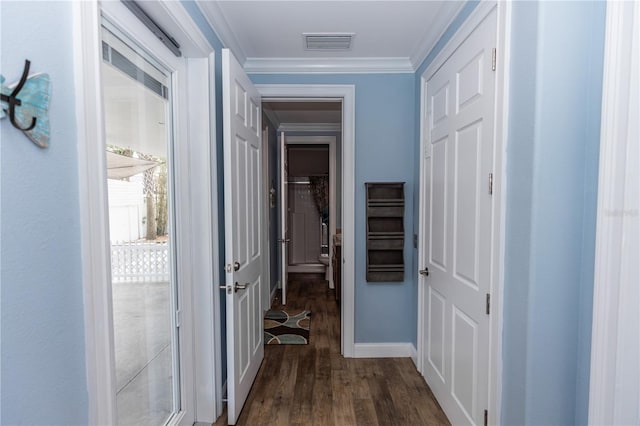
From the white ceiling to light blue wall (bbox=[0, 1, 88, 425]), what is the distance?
3.97 feet

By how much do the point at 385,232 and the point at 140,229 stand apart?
6.15 ft

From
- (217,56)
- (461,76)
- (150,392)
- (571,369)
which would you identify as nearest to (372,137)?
(461,76)

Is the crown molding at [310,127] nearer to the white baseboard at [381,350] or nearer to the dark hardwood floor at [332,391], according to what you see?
the dark hardwood floor at [332,391]

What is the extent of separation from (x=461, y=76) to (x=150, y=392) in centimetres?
235

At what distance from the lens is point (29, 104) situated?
80 centimetres

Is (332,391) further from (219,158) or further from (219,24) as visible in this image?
(219,24)

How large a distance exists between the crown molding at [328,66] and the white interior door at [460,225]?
415 mm

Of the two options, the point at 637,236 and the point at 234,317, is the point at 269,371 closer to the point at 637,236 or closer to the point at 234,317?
the point at 234,317

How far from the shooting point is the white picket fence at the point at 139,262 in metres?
1.50

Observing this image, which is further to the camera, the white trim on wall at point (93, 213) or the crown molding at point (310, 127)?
the crown molding at point (310, 127)

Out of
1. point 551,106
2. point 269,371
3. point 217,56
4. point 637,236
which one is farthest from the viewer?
point 269,371

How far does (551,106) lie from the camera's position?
4.12 ft

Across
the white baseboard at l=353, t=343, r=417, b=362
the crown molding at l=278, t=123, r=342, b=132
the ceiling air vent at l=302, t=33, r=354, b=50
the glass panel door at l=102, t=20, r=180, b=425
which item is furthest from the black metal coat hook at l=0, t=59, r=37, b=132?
the crown molding at l=278, t=123, r=342, b=132

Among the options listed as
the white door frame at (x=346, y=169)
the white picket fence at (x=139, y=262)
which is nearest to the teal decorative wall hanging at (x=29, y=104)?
the white picket fence at (x=139, y=262)
